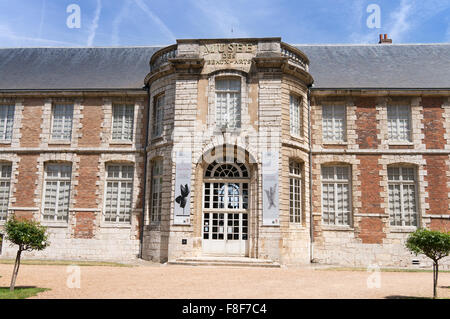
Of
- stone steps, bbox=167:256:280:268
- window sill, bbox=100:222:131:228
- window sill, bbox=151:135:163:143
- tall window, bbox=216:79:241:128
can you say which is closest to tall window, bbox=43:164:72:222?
window sill, bbox=100:222:131:228

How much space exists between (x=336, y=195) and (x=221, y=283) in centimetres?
657

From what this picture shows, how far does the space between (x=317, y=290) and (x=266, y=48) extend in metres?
7.46

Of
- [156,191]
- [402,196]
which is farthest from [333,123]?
[156,191]

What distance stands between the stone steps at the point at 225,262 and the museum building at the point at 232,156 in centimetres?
14

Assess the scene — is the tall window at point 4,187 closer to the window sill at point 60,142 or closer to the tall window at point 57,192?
the tall window at point 57,192

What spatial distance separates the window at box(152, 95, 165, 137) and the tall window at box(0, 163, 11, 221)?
17.7 feet

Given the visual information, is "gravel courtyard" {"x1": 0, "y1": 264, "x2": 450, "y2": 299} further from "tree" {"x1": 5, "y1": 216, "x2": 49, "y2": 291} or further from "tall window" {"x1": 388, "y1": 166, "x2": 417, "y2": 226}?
"tall window" {"x1": 388, "y1": 166, "x2": 417, "y2": 226}

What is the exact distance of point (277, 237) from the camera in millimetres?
10594

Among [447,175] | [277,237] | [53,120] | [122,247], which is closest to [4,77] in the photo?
[53,120]

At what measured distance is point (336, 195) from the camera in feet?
41.4

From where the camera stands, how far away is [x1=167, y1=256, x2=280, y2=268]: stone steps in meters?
10.1

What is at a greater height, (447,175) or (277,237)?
(447,175)

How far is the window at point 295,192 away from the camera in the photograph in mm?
11812

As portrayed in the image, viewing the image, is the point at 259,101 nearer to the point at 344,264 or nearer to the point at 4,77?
the point at 344,264
